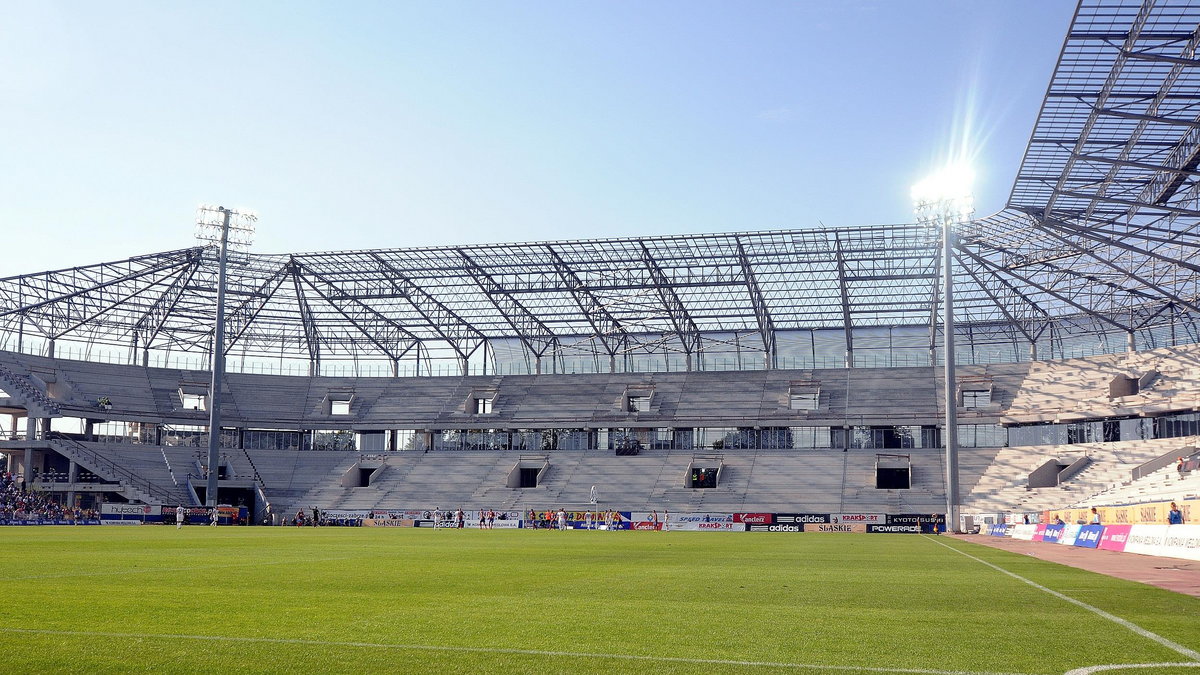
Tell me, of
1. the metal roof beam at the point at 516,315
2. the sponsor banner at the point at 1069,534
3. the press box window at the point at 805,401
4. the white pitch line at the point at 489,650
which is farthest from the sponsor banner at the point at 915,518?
the white pitch line at the point at 489,650

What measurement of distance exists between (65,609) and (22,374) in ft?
246

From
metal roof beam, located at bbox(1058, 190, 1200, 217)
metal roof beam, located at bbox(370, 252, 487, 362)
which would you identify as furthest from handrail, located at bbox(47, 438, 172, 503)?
metal roof beam, located at bbox(1058, 190, 1200, 217)

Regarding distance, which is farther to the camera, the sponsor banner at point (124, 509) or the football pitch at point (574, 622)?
the sponsor banner at point (124, 509)

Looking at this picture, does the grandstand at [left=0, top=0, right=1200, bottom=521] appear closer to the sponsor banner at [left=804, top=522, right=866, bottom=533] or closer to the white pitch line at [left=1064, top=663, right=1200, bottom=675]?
the sponsor banner at [left=804, top=522, right=866, bottom=533]

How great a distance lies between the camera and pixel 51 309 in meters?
75.4

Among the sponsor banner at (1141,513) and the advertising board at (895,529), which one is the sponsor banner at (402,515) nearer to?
the advertising board at (895,529)

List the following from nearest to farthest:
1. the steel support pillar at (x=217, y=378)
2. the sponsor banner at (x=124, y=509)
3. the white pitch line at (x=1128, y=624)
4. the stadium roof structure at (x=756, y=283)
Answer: the white pitch line at (x=1128, y=624)
the stadium roof structure at (x=756, y=283)
the sponsor banner at (x=124, y=509)
the steel support pillar at (x=217, y=378)

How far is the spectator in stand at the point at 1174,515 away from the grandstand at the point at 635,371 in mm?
22003

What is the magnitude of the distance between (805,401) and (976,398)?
12795 mm

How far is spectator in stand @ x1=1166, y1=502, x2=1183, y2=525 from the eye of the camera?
99.3ft

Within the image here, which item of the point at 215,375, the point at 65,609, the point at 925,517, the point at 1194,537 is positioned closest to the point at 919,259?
the point at 925,517

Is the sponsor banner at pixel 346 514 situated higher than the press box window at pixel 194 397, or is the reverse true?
the press box window at pixel 194 397

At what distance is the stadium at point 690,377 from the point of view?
40.9 metres

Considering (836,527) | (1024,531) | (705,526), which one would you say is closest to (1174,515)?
(1024,531)
